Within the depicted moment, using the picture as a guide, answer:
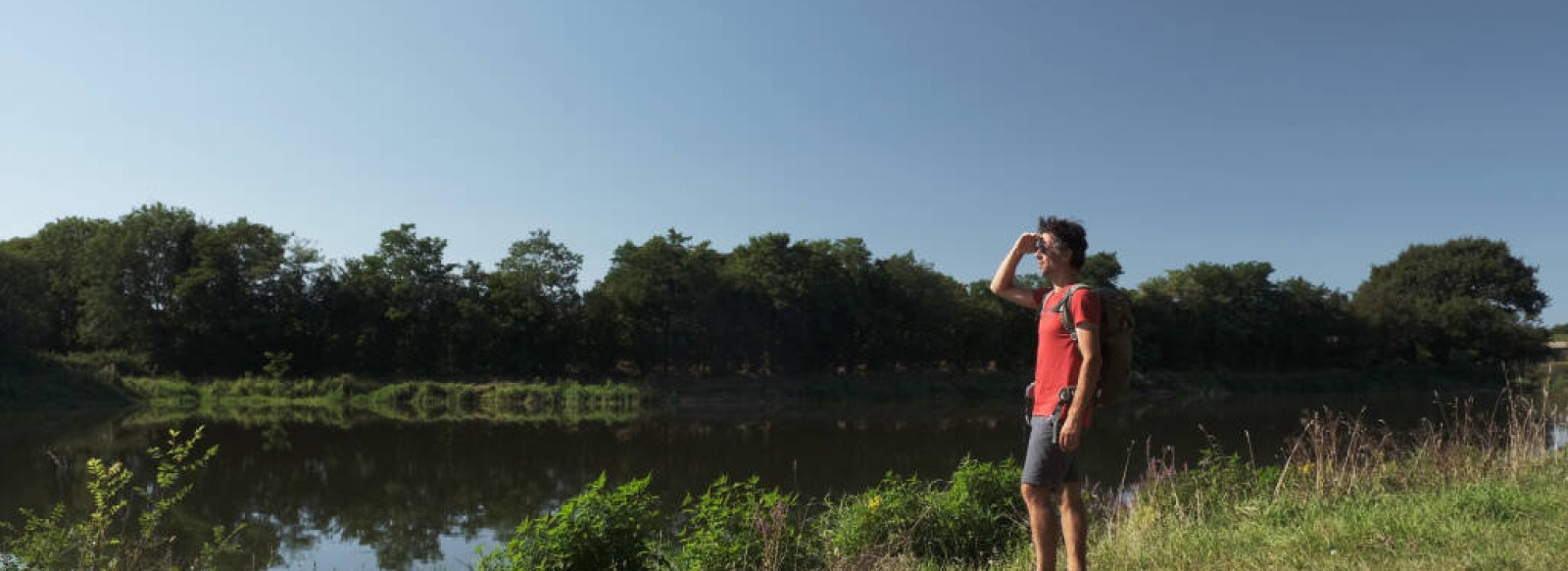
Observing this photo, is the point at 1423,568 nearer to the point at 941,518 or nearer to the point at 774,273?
the point at 941,518

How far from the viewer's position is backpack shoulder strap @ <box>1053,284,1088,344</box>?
11.7 ft

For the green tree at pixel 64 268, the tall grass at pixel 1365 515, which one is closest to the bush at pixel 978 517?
the tall grass at pixel 1365 515

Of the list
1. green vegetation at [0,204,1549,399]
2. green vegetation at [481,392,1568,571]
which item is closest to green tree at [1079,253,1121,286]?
green vegetation at [0,204,1549,399]

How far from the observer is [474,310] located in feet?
115

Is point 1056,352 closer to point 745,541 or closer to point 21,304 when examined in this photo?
point 745,541

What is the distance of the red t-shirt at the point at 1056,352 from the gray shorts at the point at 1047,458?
0.21ft

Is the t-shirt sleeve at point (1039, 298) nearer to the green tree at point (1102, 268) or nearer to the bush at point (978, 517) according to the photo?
the bush at point (978, 517)

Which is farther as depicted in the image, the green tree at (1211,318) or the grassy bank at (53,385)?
the green tree at (1211,318)

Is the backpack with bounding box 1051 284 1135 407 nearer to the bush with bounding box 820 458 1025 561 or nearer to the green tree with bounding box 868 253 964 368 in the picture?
the bush with bounding box 820 458 1025 561

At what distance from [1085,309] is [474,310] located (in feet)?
113

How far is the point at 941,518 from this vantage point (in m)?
6.38

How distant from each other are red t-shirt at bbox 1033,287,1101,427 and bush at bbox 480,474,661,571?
9.54 ft

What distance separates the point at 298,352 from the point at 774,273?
66.3 ft

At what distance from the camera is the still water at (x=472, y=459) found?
1027 centimetres
